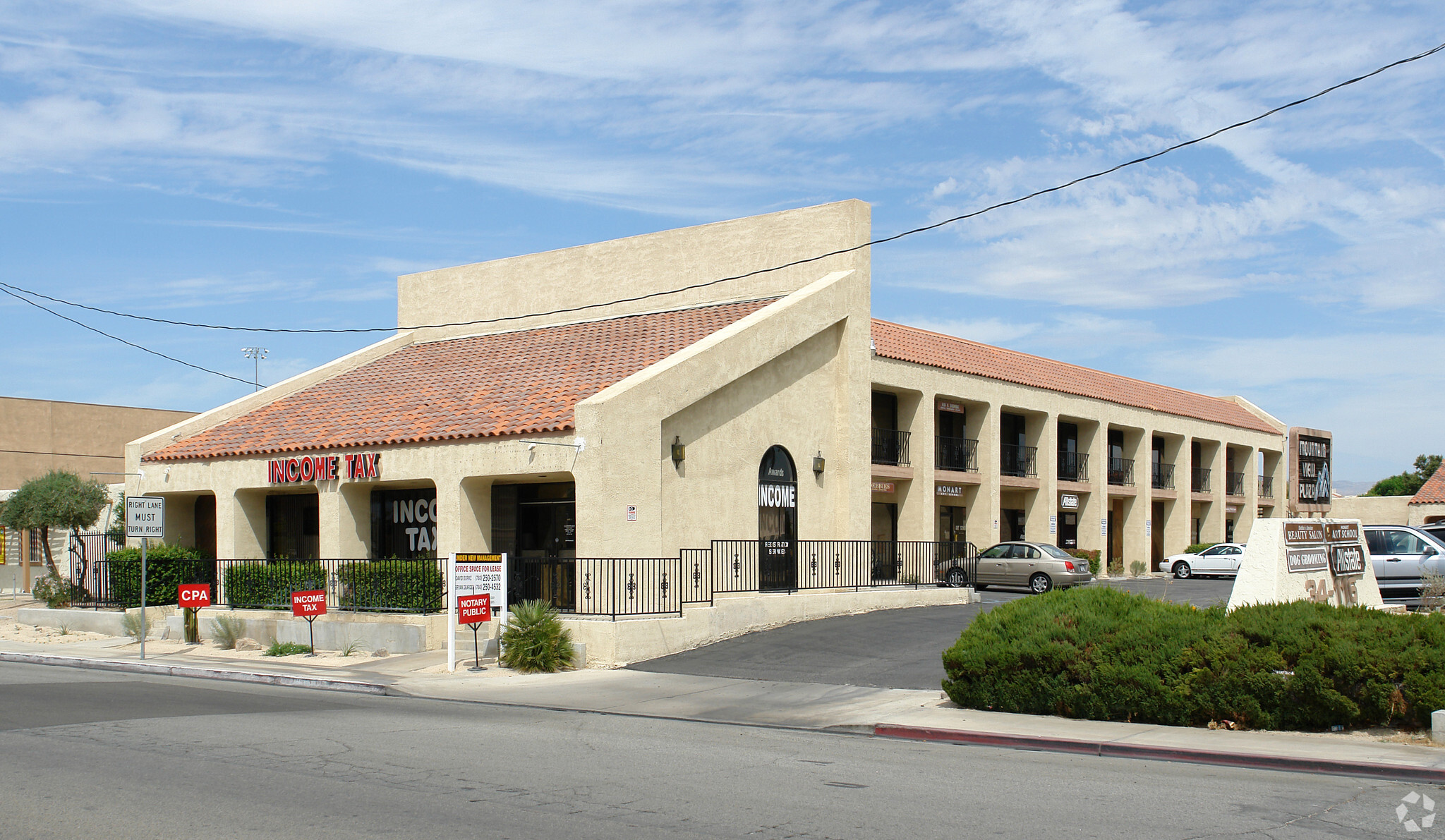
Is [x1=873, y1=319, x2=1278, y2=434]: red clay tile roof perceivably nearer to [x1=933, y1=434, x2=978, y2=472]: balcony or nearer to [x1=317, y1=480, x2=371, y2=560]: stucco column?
[x1=933, y1=434, x2=978, y2=472]: balcony

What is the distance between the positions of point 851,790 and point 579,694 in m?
7.10

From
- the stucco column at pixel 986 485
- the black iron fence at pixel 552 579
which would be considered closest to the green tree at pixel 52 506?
the black iron fence at pixel 552 579

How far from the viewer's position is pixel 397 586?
67.6ft

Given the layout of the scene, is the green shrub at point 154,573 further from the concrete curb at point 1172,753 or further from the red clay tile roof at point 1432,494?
the red clay tile roof at point 1432,494

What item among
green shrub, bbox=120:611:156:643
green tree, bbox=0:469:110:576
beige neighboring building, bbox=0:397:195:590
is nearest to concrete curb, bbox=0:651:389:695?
green shrub, bbox=120:611:156:643

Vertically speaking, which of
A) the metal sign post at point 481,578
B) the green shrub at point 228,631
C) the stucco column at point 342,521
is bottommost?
the green shrub at point 228,631

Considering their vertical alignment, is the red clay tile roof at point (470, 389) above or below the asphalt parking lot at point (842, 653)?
above

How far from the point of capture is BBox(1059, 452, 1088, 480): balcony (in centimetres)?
4025

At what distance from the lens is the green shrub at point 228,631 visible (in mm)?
22141

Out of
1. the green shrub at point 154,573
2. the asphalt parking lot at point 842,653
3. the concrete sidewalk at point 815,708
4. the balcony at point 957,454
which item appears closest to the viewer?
the concrete sidewalk at point 815,708

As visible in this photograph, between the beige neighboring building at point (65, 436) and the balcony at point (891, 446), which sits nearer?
the balcony at point (891, 446)

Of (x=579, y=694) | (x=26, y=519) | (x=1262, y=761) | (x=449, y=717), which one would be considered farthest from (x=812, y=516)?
(x=26, y=519)

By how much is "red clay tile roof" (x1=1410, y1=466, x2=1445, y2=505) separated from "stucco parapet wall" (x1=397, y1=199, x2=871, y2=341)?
3082cm

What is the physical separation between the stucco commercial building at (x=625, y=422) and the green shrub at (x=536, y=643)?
5.12ft
